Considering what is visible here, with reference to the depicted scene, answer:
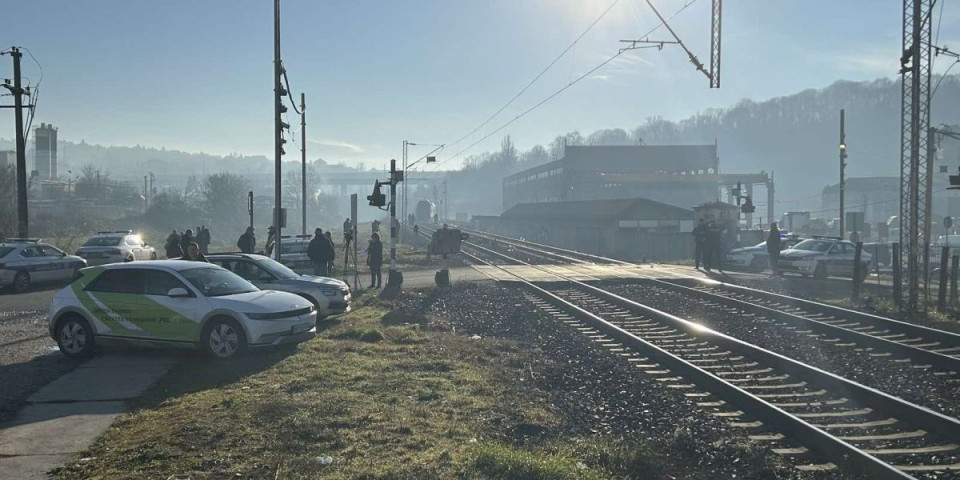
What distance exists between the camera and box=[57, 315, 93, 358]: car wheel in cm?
1227

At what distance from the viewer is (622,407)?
915 centimetres

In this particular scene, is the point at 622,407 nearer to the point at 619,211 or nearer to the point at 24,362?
the point at 24,362

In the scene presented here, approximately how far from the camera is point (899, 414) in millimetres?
8258

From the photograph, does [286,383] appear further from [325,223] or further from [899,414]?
[325,223]

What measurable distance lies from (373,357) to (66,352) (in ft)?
14.8

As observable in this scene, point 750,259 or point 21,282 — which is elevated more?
point 750,259

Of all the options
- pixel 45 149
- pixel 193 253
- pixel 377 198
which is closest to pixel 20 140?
pixel 377 198

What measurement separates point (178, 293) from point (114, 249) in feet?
64.9

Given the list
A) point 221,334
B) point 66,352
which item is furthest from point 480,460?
point 66,352

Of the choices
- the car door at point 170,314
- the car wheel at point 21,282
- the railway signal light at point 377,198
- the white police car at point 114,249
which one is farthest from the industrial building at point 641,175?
the car door at point 170,314

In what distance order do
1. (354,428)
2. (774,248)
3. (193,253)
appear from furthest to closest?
(774,248)
(193,253)
(354,428)

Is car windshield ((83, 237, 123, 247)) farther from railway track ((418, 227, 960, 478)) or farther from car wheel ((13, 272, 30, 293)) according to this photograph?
railway track ((418, 227, 960, 478))

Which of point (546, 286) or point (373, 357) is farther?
point (546, 286)

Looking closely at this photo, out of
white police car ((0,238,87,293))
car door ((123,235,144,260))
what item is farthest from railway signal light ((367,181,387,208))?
car door ((123,235,144,260))
